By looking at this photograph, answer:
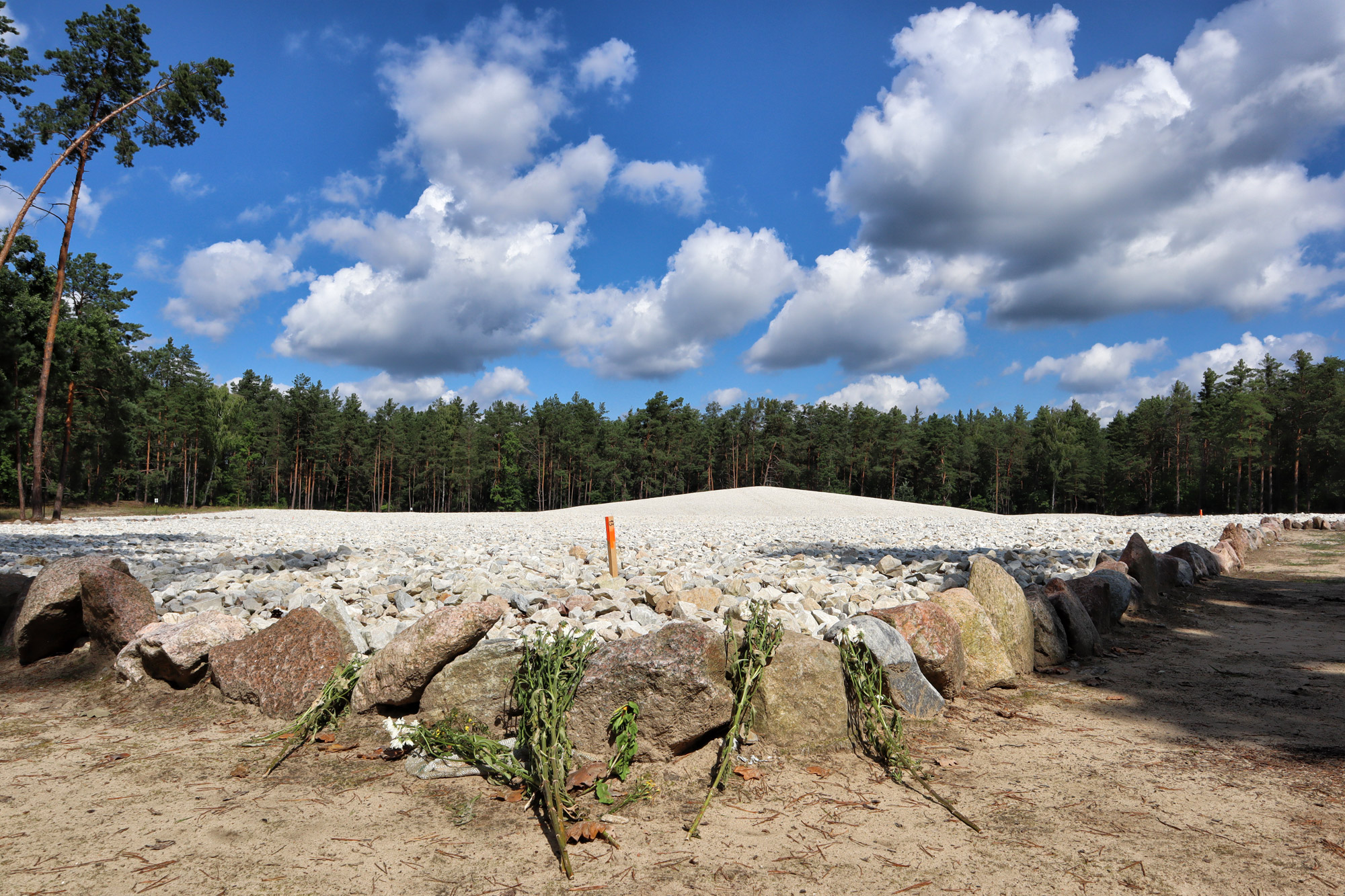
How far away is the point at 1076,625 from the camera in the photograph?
184 inches

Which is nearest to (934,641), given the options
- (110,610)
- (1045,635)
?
(1045,635)

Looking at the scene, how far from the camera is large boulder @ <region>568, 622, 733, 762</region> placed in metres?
2.84

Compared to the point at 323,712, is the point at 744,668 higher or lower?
higher

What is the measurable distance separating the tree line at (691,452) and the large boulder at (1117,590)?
4673 cm

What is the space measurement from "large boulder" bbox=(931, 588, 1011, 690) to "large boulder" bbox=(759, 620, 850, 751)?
1.17m

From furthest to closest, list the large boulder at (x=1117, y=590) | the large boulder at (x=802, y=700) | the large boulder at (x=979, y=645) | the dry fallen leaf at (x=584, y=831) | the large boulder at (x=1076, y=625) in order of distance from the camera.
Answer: the large boulder at (x=1117, y=590) → the large boulder at (x=1076, y=625) → the large boulder at (x=979, y=645) → the large boulder at (x=802, y=700) → the dry fallen leaf at (x=584, y=831)

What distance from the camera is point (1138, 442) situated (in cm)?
5666

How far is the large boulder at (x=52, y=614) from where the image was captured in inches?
161

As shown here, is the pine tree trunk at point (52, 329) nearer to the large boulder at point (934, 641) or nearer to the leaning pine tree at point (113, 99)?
the leaning pine tree at point (113, 99)

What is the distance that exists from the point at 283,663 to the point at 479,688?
48.3 inches

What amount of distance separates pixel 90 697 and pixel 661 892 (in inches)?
151

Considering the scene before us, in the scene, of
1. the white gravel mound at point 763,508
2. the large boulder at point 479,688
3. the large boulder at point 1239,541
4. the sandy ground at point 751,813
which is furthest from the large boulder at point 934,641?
the white gravel mound at point 763,508

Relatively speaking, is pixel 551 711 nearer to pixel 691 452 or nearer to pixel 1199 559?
pixel 1199 559

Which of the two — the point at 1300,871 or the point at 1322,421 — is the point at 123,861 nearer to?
the point at 1300,871
